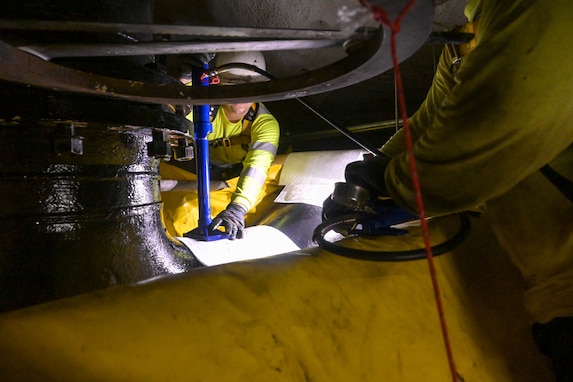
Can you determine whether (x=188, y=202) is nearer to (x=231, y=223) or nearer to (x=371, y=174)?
(x=231, y=223)

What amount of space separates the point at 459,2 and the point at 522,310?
1.74 m

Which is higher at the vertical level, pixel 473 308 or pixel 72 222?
pixel 72 222

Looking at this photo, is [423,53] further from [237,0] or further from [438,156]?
[438,156]

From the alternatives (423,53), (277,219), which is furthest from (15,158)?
(423,53)

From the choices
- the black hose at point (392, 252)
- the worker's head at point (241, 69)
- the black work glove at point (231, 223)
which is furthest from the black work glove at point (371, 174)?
the worker's head at point (241, 69)

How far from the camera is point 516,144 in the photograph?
0.73m

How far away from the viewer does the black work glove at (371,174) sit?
3.35ft

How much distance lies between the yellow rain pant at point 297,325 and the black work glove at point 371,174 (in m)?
0.15

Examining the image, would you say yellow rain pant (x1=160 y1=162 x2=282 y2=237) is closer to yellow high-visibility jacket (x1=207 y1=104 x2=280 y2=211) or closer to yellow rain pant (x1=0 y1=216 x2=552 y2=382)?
yellow high-visibility jacket (x1=207 y1=104 x2=280 y2=211)

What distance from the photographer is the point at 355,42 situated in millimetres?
954

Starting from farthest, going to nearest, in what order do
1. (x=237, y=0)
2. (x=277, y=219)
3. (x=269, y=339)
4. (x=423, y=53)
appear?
(x=277, y=219) < (x=423, y=53) < (x=237, y=0) < (x=269, y=339)

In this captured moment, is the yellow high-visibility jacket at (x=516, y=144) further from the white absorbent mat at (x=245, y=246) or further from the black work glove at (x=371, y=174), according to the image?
the white absorbent mat at (x=245, y=246)

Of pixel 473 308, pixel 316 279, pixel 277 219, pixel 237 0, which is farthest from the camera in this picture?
pixel 277 219

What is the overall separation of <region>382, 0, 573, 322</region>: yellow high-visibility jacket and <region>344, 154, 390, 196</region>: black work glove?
0.08 meters
